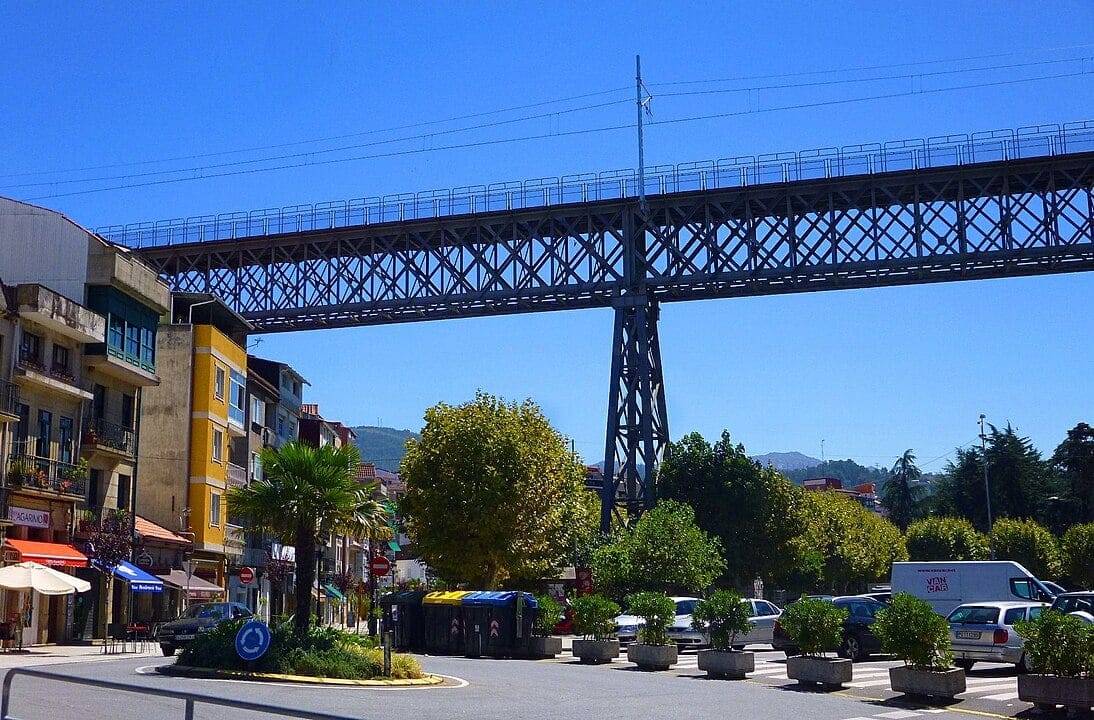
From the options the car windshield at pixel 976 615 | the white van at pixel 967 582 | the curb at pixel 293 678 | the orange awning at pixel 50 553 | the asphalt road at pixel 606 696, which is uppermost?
the orange awning at pixel 50 553

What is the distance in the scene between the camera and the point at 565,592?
67.5 metres

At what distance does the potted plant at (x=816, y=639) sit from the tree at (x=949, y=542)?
6709 cm

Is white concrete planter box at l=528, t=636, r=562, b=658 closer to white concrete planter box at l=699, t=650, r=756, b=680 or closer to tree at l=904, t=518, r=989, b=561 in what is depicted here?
white concrete planter box at l=699, t=650, r=756, b=680

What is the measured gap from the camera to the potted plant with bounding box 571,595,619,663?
31156mm

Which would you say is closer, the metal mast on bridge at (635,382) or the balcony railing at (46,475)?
the balcony railing at (46,475)

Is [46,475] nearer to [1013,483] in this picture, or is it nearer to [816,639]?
[816,639]

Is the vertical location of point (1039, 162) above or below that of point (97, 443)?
above

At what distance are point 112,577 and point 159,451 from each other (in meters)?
10.1

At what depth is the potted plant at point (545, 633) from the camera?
3488cm

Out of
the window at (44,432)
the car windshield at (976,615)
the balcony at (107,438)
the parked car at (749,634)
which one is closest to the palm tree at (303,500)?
the parked car at (749,634)

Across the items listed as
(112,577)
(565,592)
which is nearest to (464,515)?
(112,577)

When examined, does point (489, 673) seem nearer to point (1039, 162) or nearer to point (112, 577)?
point (112, 577)

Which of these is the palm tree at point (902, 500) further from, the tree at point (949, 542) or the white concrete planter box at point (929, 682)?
the white concrete planter box at point (929, 682)

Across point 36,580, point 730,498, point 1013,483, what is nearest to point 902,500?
point 1013,483
